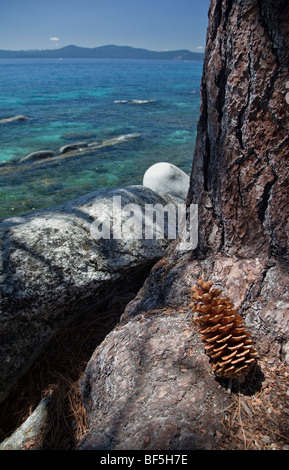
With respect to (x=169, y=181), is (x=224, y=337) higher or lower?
higher

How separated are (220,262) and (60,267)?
52.2 inches

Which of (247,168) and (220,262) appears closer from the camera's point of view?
(247,168)

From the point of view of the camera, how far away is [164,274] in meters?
2.23

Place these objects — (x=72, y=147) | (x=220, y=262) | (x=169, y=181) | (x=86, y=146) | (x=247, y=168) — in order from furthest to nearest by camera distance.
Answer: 1. (x=86, y=146)
2. (x=72, y=147)
3. (x=169, y=181)
4. (x=220, y=262)
5. (x=247, y=168)

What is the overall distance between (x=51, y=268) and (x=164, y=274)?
96 cm

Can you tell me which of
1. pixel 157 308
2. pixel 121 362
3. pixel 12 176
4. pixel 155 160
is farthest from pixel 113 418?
pixel 155 160

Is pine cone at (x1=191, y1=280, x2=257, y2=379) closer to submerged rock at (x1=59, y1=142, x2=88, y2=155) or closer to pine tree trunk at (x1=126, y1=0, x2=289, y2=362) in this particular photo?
pine tree trunk at (x1=126, y1=0, x2=289, y2=362)

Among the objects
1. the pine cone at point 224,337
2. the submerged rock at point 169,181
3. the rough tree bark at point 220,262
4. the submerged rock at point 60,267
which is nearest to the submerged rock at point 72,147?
the submerged rock at point 169,181

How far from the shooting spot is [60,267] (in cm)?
257

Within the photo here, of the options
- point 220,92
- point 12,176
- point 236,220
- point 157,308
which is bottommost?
point 12,176

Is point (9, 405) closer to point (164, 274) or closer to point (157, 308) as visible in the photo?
point (157, 308)

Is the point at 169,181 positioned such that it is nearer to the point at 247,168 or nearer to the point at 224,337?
the point at 247,168

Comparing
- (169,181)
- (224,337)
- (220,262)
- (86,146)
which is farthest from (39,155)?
(224,337)

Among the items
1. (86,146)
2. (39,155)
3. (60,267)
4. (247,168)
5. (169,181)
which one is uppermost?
(247,168)
